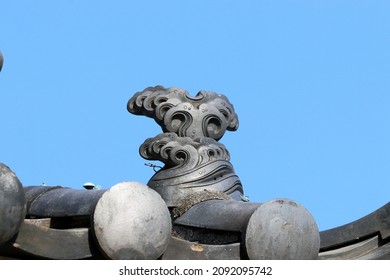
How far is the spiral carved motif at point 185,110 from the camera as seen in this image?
12828mm

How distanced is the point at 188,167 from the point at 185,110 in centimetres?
68

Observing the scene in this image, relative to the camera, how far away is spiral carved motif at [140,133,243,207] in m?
12.3

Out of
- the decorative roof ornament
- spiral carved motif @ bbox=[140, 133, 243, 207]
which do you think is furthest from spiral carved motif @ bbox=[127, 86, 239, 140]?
spiral carved motif @ bbox=[140, 133, 243, 207]

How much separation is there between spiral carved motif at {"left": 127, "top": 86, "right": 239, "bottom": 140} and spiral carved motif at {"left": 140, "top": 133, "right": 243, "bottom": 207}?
0.55 feet

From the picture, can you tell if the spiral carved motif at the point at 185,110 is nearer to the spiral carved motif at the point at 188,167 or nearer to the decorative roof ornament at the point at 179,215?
the decorative roof ornament at the point at 179,215

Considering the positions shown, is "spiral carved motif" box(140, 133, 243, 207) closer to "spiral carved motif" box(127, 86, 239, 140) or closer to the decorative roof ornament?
the decorative roof ornament

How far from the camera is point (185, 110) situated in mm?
12852

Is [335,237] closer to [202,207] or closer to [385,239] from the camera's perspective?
[385,239]

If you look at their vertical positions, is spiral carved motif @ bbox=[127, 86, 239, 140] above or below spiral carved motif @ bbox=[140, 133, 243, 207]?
above

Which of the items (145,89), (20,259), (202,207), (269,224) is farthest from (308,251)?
(145,89)

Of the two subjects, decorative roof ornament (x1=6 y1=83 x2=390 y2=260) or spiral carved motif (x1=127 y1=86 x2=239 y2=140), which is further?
spiral carved motif (x1=127 y1=86 x2=239 y2=140)

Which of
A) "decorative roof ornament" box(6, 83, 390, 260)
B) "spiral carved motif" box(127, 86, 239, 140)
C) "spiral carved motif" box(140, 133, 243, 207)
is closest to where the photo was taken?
"decorative roof ornament" box(6, 83, 390, 260)

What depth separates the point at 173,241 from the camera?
10.8m

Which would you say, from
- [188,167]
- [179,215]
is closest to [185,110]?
[188,167]
